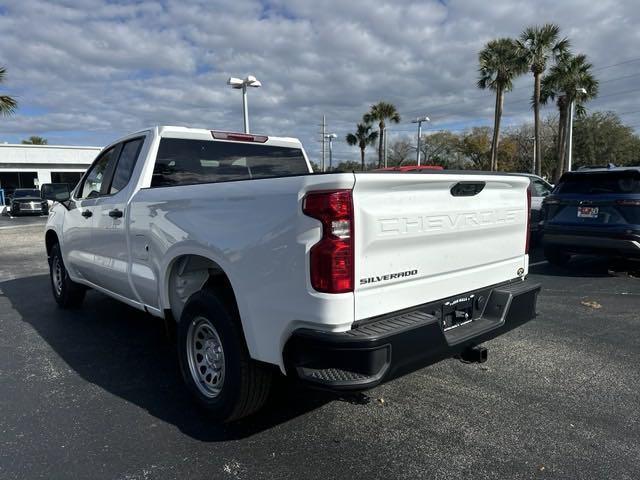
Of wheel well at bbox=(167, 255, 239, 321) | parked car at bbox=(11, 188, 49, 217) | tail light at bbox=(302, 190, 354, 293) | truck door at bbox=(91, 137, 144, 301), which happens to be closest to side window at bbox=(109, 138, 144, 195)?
truck door at bbox=(91, 137, 144, 301)

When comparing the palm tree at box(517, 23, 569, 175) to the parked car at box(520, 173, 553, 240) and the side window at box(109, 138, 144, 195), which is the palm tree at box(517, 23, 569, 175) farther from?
the side window at box(109, 138, 144, 195)

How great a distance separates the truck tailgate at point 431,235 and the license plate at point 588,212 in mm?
4729

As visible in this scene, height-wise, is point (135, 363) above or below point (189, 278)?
below

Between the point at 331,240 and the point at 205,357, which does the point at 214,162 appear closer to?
the point at 205,357

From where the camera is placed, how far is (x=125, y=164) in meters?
4.61

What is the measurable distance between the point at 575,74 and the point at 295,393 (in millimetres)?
30726

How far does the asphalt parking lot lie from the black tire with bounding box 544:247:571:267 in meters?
3.55

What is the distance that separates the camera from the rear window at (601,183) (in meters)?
7.25

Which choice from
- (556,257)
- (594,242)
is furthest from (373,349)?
(556,257)

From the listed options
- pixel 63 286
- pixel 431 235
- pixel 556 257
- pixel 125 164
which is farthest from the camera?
pixel 556 257

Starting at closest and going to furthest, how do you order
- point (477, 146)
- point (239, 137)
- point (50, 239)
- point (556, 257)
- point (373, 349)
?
1. point (373, 349)
2. point (239, 137)
3. point (50, 239)
4. point (556, 257)
5. point (477, 146)

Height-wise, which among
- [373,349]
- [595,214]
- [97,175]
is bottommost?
[373,349]

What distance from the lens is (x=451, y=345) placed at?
290 centimetres

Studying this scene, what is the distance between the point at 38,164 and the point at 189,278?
41430mm
